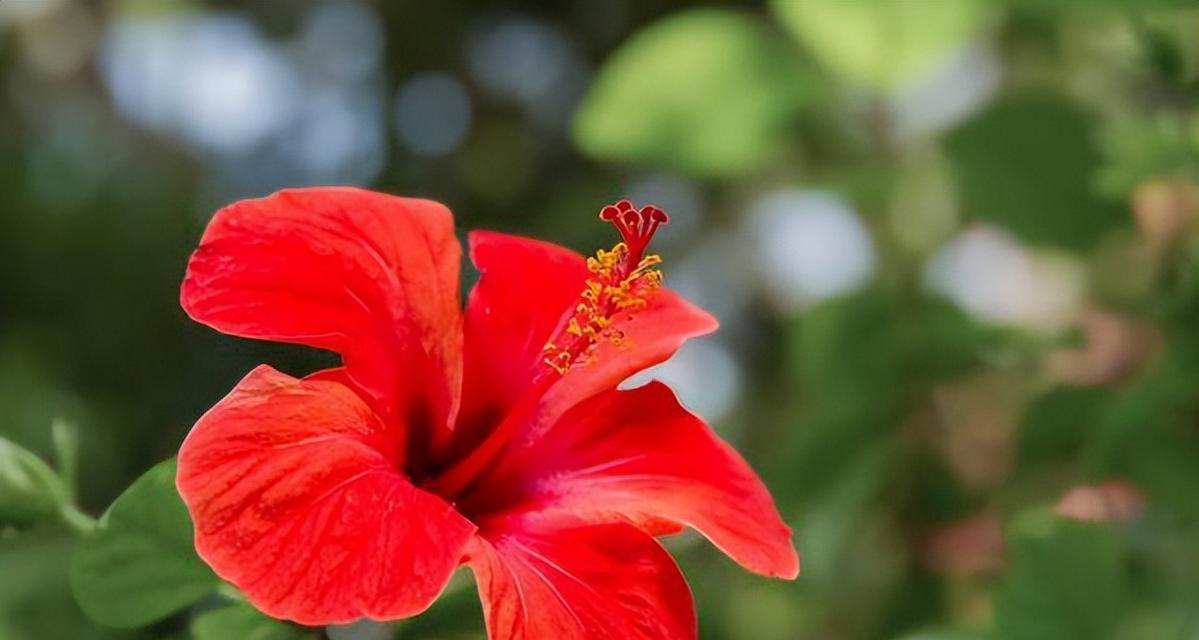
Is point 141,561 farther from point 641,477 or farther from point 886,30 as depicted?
point 886,30

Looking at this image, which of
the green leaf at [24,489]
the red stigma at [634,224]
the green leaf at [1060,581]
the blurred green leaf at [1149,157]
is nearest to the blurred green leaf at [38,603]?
the green leaf at [24,489]

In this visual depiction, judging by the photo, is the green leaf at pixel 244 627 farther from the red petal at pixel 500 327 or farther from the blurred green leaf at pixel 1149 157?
the blurred green leaf at pixel 1149 157

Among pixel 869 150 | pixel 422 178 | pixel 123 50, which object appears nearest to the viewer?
pixel 869 150

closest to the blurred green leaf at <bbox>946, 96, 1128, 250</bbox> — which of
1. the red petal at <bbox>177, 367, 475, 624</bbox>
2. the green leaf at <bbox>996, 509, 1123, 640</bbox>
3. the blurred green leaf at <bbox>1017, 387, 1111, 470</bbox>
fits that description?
the blurred green leaf at <bbox>1017, 387, 1111, 470</bbox>

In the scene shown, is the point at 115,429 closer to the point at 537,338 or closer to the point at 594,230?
the point at 594,230

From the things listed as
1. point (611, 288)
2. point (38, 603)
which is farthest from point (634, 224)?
point (38, 603)

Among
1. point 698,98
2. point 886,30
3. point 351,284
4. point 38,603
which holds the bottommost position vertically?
point 38,603

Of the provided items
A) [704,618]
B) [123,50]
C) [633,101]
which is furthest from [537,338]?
[123,50]

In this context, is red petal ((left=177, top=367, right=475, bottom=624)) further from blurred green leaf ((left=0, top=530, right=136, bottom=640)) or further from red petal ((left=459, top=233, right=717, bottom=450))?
blurred green leaf ((left=0, top=530, right=136, bottom=640))
